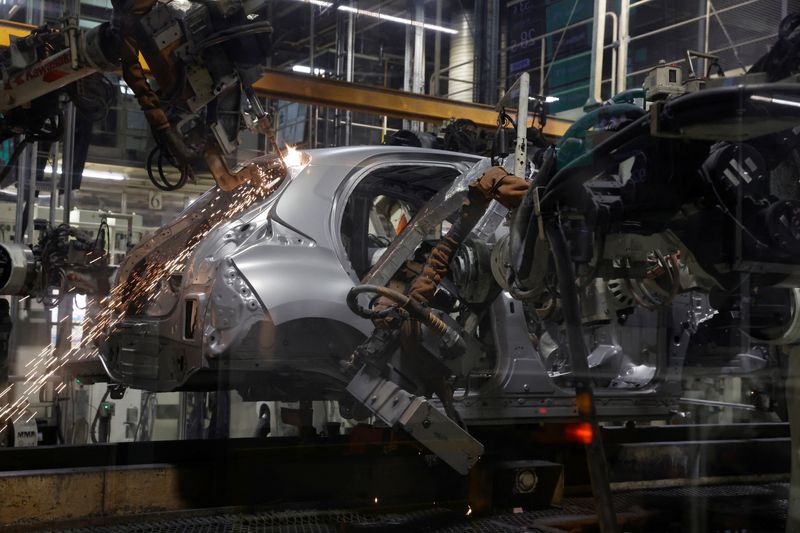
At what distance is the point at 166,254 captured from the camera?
14.4 ft

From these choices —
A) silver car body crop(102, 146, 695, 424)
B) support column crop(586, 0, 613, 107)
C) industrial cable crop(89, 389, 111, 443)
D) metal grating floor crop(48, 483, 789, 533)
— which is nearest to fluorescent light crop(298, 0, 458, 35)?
silver car body crop(102, 146, 695, 424)

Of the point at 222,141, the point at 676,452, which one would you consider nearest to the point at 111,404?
the point at 222,141

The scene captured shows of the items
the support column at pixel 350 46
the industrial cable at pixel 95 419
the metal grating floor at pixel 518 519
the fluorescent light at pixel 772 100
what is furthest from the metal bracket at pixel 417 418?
the industrial cable at pixel 95 419

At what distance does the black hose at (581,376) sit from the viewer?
2.29 m

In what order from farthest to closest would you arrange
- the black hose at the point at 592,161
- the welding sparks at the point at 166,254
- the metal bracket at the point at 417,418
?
the welding sparks at the point at 166,254 < the metal bracket at the point at 417,418 < the black hose at the point at 592,161

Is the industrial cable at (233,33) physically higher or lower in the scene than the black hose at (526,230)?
higher

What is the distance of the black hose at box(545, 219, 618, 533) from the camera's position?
2291 millimetres

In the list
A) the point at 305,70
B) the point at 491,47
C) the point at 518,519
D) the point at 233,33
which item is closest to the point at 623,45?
the point at 491,47

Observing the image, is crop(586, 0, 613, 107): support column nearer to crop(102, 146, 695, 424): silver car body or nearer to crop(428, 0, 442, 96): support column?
crop(428, 0, 442, 96): support column

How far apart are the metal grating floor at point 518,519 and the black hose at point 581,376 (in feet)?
3.01

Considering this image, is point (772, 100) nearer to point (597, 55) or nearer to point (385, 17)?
point (597, 55)

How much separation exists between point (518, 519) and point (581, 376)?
168cm

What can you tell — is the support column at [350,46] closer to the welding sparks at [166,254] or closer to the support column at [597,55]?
the welding sparks at [166,254]

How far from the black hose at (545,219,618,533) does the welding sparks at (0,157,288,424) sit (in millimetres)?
1992
